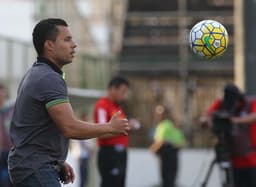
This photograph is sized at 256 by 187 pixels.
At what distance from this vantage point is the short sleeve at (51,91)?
557 centimetres

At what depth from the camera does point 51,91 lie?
5582 mm

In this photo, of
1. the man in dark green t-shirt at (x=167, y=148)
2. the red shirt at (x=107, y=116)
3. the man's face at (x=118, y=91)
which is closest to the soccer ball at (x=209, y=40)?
the red shirt at (x=107, y=116)

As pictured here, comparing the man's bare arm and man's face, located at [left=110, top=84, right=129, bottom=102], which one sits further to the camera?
man's face, located at [left=110, top=84, right=129, bottom=102]

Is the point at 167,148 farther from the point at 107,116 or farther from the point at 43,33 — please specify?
the point at 43,33

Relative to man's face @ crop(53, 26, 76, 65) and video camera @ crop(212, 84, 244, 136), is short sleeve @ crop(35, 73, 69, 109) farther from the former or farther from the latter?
video camera @ crop(212, 84, 244, 136)

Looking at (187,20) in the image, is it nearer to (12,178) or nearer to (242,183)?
(242,183)

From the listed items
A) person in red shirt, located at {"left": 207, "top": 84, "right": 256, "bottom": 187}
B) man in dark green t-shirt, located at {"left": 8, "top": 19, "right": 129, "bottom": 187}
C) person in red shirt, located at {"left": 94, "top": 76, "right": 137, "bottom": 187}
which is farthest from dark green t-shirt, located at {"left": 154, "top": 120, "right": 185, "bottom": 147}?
man in dark green t-shirt, located at {"left": 8, "top": 19, "right": 129, "bottom": 187}

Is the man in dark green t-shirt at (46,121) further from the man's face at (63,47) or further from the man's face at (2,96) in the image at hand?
the man's face at (2,96)

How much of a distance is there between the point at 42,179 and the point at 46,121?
388 millimetres

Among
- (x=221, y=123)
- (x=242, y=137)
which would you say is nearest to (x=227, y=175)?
(x=242, y=137)

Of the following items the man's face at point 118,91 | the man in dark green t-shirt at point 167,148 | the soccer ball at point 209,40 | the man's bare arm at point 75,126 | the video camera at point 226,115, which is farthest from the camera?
the man in dark green t-shirt at point 167,148

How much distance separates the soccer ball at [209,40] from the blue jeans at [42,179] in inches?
74.7

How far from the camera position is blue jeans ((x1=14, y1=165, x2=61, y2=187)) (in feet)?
18.4

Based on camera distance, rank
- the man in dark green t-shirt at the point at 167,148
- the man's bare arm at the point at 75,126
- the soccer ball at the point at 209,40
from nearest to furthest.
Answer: the man's bare arm at the point at 75,126 < the soccer ball at the point at 209,40 < the man in dark green t-shirt at the point at 167,148
